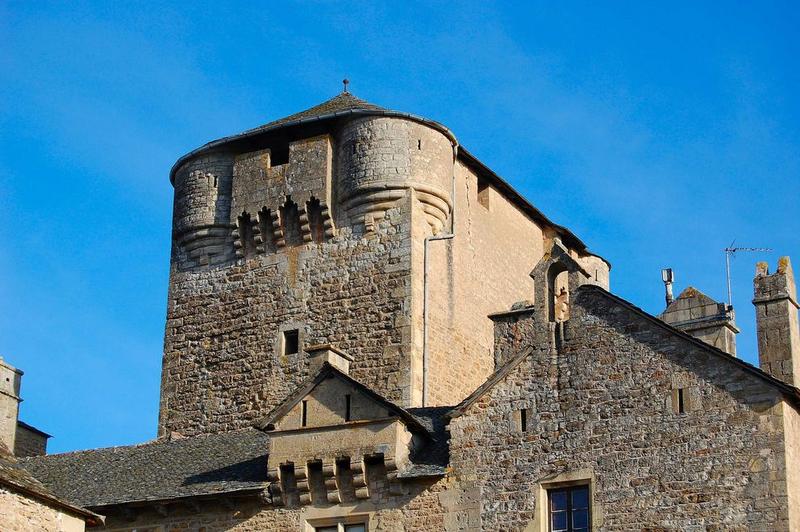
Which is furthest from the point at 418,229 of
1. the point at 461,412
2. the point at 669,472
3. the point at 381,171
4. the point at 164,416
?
the point at 669,472

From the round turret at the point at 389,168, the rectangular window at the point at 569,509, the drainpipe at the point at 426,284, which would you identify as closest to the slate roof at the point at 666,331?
the rectangular window at the point at 569,509

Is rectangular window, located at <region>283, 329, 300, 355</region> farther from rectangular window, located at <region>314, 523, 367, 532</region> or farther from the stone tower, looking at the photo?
rectangular window, located at <region>314, 523, 367, 532</region>

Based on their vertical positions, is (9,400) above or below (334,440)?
above

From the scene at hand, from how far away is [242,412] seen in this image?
3550 centimetres

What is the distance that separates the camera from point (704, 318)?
115ft

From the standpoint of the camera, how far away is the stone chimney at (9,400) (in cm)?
3462

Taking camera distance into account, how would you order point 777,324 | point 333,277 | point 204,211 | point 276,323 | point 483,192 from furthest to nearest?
A: point 483,192
point 204,211
point 276,323
point 333,277
point 777,324

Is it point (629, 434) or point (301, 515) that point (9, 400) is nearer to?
point (301, 515)

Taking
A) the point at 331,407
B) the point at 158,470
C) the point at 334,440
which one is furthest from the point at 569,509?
the point at 158,470

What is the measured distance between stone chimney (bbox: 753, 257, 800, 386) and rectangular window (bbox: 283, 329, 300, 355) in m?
11.0

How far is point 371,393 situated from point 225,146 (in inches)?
500

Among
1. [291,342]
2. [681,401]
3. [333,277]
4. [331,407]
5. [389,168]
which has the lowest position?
[681,401]

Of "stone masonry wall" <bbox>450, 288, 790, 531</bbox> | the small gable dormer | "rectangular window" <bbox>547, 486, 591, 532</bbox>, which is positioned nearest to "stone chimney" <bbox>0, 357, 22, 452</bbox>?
the small gable dormer

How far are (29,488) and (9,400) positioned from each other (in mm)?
10204
